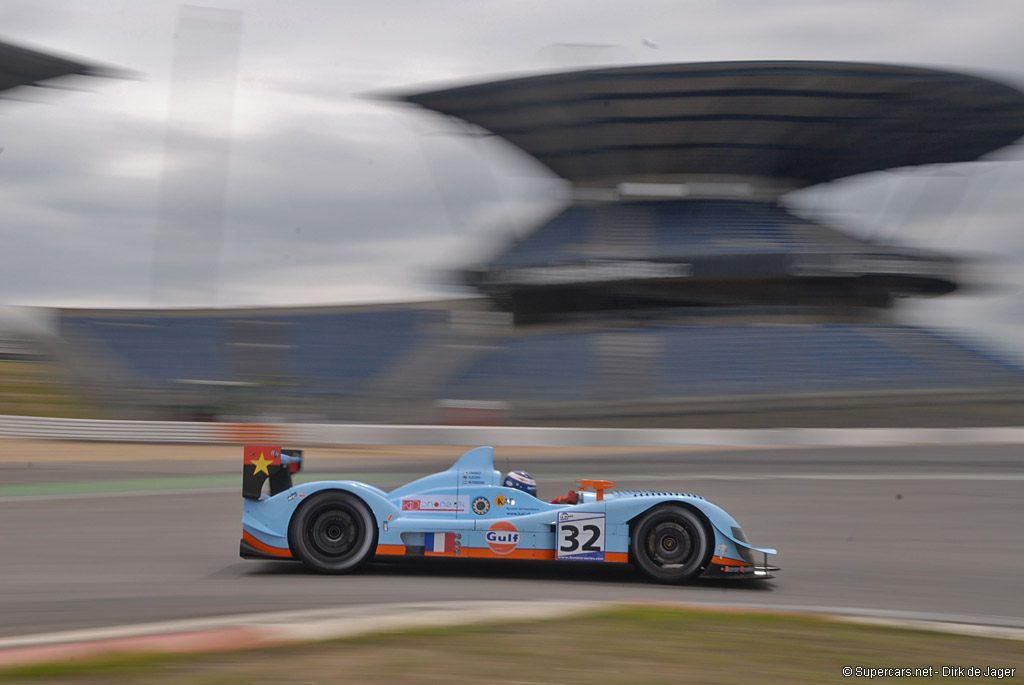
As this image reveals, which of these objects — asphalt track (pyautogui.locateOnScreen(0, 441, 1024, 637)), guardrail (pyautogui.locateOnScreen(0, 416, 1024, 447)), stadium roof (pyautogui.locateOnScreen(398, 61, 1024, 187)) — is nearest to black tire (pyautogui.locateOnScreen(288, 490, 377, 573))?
asphalt track (pyautogui.locateOnScreen(0, 441, 1024, 637))

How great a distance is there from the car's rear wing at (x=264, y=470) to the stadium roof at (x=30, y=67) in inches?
1121

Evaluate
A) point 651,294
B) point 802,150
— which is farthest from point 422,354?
point 802,150

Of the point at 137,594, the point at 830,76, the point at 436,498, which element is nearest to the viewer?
the point at 137,594

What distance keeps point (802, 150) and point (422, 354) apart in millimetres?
14267

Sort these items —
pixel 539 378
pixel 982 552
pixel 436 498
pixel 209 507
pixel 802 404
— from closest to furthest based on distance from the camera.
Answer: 1. pixel 436 498
2. pixel 982 552
3. pixel 209 507
4. pixel 802 404
5. pixel 539 378

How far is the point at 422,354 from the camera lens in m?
29.4

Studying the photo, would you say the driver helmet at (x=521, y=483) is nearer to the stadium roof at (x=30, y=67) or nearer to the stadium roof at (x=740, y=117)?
the stadium roof at (x=740, y=117)

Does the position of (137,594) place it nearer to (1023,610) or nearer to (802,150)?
(1023,610)

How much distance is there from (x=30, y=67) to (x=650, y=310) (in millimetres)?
20718

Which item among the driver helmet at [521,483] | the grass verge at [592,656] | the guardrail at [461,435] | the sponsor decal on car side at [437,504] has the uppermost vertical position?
the guardrail at [461,435]

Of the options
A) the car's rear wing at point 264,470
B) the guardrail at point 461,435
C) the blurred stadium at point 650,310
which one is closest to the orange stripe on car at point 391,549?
the car's rear wing at point 264,470

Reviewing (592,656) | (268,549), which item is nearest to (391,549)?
(268,549)

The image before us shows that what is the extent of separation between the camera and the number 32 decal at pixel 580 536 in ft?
22.4

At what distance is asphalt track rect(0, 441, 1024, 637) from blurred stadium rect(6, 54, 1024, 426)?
22.6 feet
